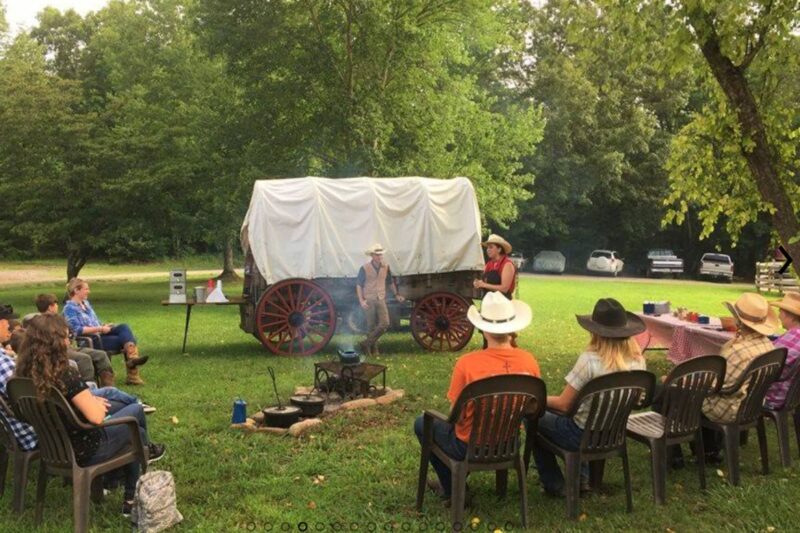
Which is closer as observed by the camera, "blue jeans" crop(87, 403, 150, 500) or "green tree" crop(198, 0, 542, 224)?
"blue jeans" crop(87, 403, 150, 500)

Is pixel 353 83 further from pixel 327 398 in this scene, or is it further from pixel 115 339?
pixel 327 398

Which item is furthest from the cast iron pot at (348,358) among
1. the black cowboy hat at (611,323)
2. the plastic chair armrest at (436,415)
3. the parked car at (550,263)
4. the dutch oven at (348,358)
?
the parked car at (550,263)

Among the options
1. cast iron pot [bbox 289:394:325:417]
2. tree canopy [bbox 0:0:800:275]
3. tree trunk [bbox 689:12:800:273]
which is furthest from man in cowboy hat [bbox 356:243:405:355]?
tree canopy [bbox 0:0:800:275]

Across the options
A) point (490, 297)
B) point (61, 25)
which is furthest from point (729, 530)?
point (61, 25)

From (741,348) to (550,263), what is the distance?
3292cm

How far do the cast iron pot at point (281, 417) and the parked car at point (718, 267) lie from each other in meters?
29.9

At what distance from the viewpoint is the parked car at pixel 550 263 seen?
37094 mm

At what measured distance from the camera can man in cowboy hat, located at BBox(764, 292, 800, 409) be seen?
506 cm

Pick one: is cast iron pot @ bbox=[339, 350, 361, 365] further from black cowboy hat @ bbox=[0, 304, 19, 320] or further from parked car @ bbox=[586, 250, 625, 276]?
parked car @ bbox=[586, 250, 625, 276]

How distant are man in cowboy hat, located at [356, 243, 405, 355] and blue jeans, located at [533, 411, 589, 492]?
5289mm

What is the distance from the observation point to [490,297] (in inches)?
173

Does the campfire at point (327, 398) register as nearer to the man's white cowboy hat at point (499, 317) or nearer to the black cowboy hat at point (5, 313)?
the black cowboy hat at point (5, 313)

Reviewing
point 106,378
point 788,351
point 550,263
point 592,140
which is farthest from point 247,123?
point 592,140

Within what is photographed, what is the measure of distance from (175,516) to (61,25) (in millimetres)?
52023
